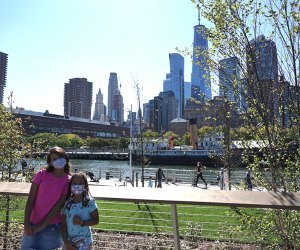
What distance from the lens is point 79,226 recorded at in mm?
3008

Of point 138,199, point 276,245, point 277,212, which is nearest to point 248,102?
point 277,212

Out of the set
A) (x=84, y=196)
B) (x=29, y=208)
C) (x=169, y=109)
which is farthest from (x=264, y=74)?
(x=169, y=109)

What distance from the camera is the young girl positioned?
2.99m

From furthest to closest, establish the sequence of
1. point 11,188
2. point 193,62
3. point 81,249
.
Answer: point 193,62 < point 11,188 < point 81,249

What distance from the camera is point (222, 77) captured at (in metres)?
5.30

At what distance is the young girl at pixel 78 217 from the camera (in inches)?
118

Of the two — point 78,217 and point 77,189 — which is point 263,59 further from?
point 78,217

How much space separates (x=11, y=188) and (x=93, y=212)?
45.2 inches

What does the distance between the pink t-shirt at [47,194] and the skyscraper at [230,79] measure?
295 centimetres

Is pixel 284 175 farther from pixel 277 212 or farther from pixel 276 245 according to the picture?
pixel 276 245

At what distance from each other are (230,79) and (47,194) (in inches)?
128

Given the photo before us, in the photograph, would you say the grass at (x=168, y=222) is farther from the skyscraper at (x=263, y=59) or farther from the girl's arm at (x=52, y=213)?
the skyscraper at (x=263, y=59)

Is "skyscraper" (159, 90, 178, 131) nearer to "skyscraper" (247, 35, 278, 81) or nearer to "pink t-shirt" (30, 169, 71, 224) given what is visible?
"skyscraper" (247, 35, 278, 81)

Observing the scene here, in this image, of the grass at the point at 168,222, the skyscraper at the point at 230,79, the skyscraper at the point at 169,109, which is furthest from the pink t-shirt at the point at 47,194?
the skyscraper at the point at 169,109
